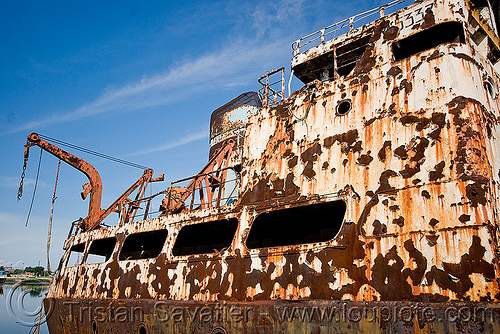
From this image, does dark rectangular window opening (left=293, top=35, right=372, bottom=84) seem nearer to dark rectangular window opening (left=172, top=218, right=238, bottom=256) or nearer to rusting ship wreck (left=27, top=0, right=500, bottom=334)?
rusting ship wreck (left=27, top=0, right=500, bottom=334)

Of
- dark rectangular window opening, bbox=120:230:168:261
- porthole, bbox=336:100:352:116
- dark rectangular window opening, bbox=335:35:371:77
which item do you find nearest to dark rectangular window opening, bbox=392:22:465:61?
dark rectangular window opening, bbox=335:35:371:77

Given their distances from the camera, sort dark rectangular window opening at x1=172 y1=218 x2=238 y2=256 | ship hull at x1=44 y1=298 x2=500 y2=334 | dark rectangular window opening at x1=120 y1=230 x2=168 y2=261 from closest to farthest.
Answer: ship hull at x1=44 y1=298 x2=500 y2=334
dark rectangular window opening at x1=172 y1=218 x2=238 y2=256
dark rectangular window opening at x1=120 y1=230 x2=168 y2=261

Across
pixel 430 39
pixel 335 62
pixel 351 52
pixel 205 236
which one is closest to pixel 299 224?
pixel 205 236

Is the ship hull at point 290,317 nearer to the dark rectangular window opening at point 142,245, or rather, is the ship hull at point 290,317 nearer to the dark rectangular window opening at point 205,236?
the dark rectangular window opening at point 205,236

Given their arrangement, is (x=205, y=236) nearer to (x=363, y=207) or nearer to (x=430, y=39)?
(x=363, y=207)

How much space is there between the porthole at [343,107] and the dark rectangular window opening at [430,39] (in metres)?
1.39

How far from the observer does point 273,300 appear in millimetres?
6117

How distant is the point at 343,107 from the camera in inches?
278

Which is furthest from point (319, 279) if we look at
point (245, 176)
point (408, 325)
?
point (245, 176)

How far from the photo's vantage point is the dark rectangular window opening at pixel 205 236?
906 centimetres

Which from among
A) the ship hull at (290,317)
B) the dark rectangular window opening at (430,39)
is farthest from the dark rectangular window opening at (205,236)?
the dark rectangular window opening at (430,39)

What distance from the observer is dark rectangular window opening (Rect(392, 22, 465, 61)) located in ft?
21.3

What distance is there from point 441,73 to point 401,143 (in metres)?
1.30

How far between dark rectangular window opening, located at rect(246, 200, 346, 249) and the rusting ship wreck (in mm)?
45
